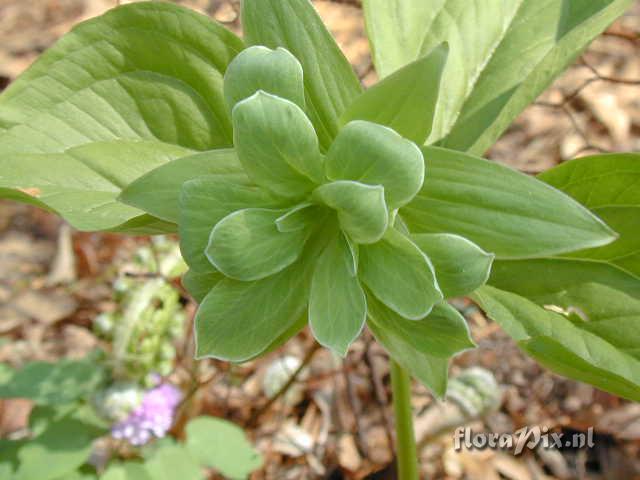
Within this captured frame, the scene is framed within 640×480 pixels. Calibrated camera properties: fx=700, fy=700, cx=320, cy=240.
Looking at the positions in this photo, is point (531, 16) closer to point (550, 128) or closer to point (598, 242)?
point (598, 242)

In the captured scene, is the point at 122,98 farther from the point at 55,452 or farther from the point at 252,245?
the point at 55,452

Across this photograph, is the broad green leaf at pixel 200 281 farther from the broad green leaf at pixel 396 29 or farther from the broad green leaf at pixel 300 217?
the broad green leaf at pixel 396 29

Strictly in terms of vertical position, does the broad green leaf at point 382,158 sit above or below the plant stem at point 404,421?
above

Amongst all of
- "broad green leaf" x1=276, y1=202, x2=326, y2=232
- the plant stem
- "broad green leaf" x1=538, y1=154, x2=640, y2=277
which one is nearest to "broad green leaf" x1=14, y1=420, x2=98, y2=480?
the plant stem

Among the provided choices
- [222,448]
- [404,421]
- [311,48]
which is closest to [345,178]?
[311,48]

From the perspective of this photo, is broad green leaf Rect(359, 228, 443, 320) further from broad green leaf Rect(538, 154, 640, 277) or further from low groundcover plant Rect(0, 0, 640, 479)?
broad green leaf Rect(538, 154, 640, 277)

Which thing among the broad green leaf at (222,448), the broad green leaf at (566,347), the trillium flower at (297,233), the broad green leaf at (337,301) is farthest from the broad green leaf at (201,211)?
the broad green leaf at (222,448)

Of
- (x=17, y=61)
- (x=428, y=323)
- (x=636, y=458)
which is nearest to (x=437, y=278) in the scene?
(x=428, y=323)
